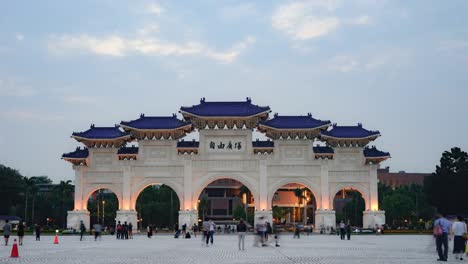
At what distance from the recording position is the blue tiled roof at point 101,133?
57.0 metres

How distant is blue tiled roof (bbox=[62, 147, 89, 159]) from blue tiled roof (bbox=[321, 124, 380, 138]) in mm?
20852

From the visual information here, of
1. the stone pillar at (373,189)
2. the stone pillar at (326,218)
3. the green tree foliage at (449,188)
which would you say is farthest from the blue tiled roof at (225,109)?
the green tree foliage at (449,188)

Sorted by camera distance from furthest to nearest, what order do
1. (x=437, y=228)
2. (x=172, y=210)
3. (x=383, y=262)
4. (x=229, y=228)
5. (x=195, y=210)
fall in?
1. (x=172, y=210)
2. (x=229, y=228)
3. (x=195, y=210)
4. (x=437, y=228)
5. (x=383, y=262)

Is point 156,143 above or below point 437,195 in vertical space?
above

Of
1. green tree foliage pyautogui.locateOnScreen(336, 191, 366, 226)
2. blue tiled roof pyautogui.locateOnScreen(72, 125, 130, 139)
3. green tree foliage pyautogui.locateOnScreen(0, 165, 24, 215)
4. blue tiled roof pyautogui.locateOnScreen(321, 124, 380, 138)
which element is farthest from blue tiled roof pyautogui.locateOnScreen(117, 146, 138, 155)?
green tree foliage pyautogui.locateOnScreen(336, 191, 366, 226)

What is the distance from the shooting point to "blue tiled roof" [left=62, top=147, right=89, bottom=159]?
2243 inches

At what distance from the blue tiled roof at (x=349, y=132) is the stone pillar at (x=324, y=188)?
2872 millimetres

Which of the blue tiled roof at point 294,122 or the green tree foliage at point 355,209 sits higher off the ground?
the blue tiled roof at point 294,122

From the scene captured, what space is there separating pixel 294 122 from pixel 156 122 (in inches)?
478

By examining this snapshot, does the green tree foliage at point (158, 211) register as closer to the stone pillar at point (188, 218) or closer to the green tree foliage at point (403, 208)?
the stone pillar at point (188, 218)

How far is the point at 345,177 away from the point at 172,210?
28.2 metres

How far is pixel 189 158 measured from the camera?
56.2 meters

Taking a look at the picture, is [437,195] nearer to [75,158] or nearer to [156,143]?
[156,143]

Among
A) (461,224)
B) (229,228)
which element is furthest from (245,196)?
(461,224)
